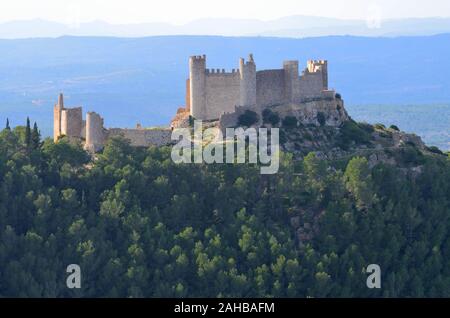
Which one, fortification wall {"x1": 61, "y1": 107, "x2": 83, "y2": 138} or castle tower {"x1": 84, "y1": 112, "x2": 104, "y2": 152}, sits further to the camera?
fortification wall {"x1": 61, "y1": 107, "x2": 83, "y2": 138}

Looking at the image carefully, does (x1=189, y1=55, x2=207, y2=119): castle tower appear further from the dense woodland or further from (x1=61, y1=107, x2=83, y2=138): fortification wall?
(x1=61, y1=107, x2=83, y2=138): fortification wall

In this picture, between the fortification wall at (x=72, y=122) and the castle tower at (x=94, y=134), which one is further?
the fortification wall at (x=72, y=122)

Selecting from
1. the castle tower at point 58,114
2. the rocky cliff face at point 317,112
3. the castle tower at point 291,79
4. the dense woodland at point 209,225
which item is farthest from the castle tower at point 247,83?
the castle tower at point 58,114

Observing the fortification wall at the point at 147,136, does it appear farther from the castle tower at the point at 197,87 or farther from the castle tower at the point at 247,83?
the castle tower at the point at 247,83

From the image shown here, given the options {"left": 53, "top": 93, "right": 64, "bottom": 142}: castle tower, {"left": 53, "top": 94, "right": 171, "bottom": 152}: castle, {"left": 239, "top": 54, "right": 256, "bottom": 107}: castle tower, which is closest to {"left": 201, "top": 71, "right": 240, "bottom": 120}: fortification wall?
{"left": 239, "top": 54, "right": 256, "bottom": 107}: castle tower

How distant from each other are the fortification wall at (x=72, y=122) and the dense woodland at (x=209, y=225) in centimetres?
226

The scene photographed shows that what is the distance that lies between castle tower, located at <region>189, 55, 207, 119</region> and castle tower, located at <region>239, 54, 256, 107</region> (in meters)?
2.65

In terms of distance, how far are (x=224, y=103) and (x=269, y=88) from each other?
4143 mm

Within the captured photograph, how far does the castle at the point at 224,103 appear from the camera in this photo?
99125 mm

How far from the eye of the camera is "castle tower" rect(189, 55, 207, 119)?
10012 centimetres
